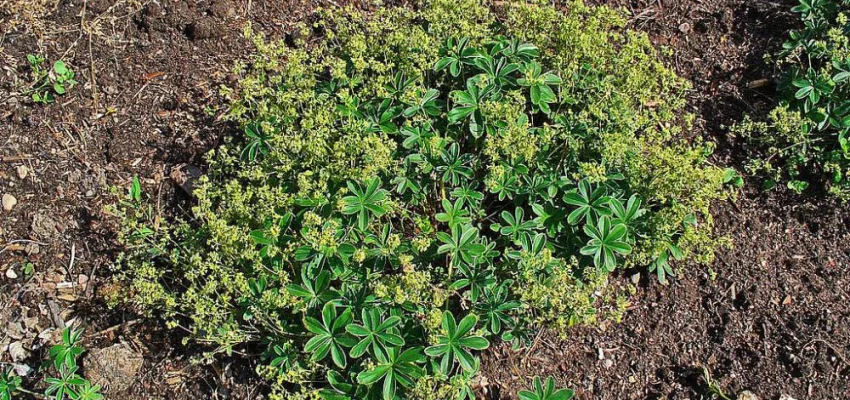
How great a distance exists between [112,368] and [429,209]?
1.74 meters

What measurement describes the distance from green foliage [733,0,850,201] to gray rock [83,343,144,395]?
132 inches

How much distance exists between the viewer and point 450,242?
318 centimetres

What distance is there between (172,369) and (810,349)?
10.3 feet

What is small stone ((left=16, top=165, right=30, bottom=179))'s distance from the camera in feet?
13.3

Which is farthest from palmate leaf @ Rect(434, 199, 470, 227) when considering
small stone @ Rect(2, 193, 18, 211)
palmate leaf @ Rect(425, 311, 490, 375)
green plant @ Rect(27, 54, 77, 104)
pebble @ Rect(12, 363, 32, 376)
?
green plant @ Rect(27, 54, 77, 104)

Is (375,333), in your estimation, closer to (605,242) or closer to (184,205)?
(605,242)

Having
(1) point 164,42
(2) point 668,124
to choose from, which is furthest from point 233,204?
(2) point 668,124

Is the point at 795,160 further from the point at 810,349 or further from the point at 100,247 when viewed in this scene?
the point at 100,247

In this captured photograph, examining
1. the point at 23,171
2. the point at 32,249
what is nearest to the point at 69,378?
the point at 32,249

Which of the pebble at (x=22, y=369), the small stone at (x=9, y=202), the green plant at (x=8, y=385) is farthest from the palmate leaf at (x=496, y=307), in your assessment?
the small stone at (x=9, y=202)

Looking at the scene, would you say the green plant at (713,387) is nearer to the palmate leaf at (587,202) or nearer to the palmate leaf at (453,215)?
the palmate leaf at (587,202)

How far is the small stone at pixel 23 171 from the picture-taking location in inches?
159

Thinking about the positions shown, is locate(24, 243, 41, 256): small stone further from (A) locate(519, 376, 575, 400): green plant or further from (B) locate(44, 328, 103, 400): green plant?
(A) locate(519, 376, 575, 400): green plant

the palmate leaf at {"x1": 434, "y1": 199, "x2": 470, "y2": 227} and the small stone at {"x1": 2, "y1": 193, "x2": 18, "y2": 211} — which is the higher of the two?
the palmate leaf at {"x1": 434, "y1": 199, "x2": 470, "y2": 227}
